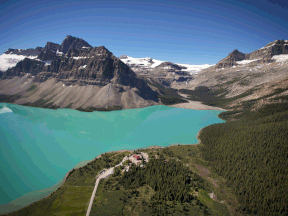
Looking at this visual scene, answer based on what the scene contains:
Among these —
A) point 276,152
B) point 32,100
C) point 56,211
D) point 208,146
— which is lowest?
point 56,211

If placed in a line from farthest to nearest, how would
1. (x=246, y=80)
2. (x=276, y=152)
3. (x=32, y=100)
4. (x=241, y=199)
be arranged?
(x=246, y=80) < (x=32, y=100) < (x=276, y=152) < (x=241, y=199)

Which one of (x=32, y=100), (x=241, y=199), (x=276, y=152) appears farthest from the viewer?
(x=32, y=100)

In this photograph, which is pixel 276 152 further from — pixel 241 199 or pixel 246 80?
pixel 246 80

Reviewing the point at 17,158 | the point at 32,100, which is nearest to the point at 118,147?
the point at 17,158

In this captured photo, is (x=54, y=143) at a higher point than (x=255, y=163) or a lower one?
lower

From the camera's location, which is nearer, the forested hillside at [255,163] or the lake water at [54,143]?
the forested hillside at [255,163]

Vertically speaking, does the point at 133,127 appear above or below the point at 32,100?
below

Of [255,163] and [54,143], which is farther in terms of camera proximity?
[54,143]

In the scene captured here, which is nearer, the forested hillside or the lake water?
the forested hillside
